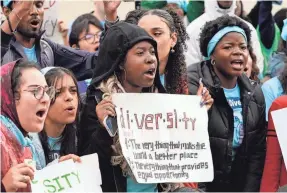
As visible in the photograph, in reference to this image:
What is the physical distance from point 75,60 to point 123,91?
0.94 metres

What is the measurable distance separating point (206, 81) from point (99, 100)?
42.7 inches

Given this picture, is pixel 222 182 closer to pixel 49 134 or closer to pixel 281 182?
pixel 281 182

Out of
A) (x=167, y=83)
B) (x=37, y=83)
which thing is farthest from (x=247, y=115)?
(x=37, y=83)

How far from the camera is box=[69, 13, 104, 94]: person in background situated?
717 cm

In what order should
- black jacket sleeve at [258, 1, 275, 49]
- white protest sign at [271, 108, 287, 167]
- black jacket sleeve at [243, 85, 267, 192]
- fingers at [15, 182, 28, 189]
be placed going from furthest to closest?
black jacket sleeve at [258, 1, 275, 49] → black jacket sleeve at [243, 85, 267, 192] → white protest sign at [271, 108, 287, 167] → fingers at [15, 182, 28, 189]

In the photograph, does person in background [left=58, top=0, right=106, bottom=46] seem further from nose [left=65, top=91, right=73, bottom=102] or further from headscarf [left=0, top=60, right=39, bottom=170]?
headscarf [left=0, top=60, right=39, bottom=170]

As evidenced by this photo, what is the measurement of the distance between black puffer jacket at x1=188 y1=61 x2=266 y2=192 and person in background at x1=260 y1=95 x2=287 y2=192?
22 cm

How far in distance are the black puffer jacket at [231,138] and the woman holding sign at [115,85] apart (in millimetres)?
738

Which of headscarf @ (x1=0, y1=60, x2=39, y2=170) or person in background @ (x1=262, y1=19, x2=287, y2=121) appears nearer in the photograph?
headscarf @ (x1=0, y1=60, x2=39, y2=170)

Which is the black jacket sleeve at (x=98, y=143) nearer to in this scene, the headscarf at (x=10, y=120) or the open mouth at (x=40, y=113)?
the open mouth at (x=40, y=113)

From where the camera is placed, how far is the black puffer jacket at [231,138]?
18.6 feet

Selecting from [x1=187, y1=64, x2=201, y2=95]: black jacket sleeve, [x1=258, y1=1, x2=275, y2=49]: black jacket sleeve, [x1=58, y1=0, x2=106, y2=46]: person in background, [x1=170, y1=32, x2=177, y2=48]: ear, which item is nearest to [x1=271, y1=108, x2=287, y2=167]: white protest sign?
[x1=187, y1=64, x2=201, y2=95]: black jacket sleeve

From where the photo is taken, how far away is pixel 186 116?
17.2 feet

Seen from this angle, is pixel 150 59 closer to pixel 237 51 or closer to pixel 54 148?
pixel 54 148
